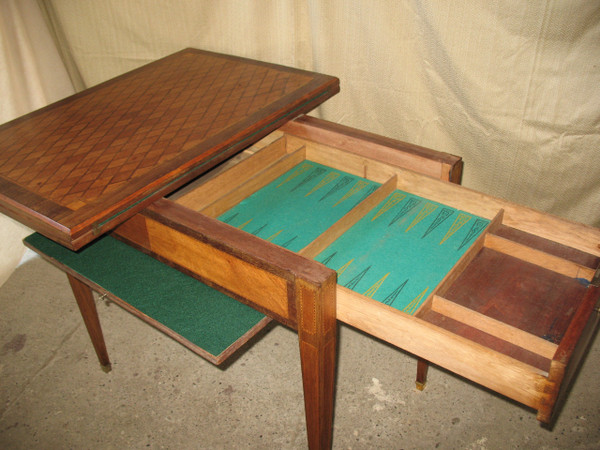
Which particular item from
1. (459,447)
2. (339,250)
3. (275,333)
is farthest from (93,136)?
(459,447)

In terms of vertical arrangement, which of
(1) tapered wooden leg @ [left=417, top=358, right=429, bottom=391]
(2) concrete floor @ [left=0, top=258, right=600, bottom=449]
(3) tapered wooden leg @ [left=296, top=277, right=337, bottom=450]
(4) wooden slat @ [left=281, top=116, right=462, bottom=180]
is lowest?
(2) concrete floor @ [left=0, top=258, right=600, bottom=449]

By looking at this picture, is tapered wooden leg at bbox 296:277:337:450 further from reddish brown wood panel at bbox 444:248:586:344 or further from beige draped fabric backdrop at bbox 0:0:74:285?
beige draped fabric backdrop at bbox 0:0:74:285

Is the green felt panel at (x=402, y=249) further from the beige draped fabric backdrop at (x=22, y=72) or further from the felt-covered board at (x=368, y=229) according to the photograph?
the beige draped fabric backdrop at (x=22, y=72)

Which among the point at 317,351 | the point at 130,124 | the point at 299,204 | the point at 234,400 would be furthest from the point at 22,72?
the point at 317,351

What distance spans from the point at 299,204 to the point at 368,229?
0.22 m

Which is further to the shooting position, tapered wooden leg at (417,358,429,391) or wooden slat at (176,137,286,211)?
tapered wooden leg at (417,358,429,391)

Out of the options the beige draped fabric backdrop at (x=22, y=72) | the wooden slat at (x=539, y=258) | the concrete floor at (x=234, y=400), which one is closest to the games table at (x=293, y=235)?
the wooden slat at (x=539, y=258)

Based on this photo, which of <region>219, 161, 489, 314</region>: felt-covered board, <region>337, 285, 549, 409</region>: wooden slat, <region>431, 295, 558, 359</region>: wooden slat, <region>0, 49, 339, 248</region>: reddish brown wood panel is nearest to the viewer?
<region>337, 285, 549, 409</region>: wooden slat

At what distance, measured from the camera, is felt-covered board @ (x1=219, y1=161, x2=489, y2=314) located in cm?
133

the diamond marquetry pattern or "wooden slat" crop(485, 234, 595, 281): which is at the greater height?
the diamond marquetry pattern

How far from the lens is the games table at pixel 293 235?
113 cm

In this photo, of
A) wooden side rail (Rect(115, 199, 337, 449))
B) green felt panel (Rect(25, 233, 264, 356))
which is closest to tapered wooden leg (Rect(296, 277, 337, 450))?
wooden side rail (Rect(115, 199, 337, 449))

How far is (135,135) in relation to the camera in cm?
147

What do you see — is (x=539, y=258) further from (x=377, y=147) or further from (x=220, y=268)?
(x=220, y=268)
